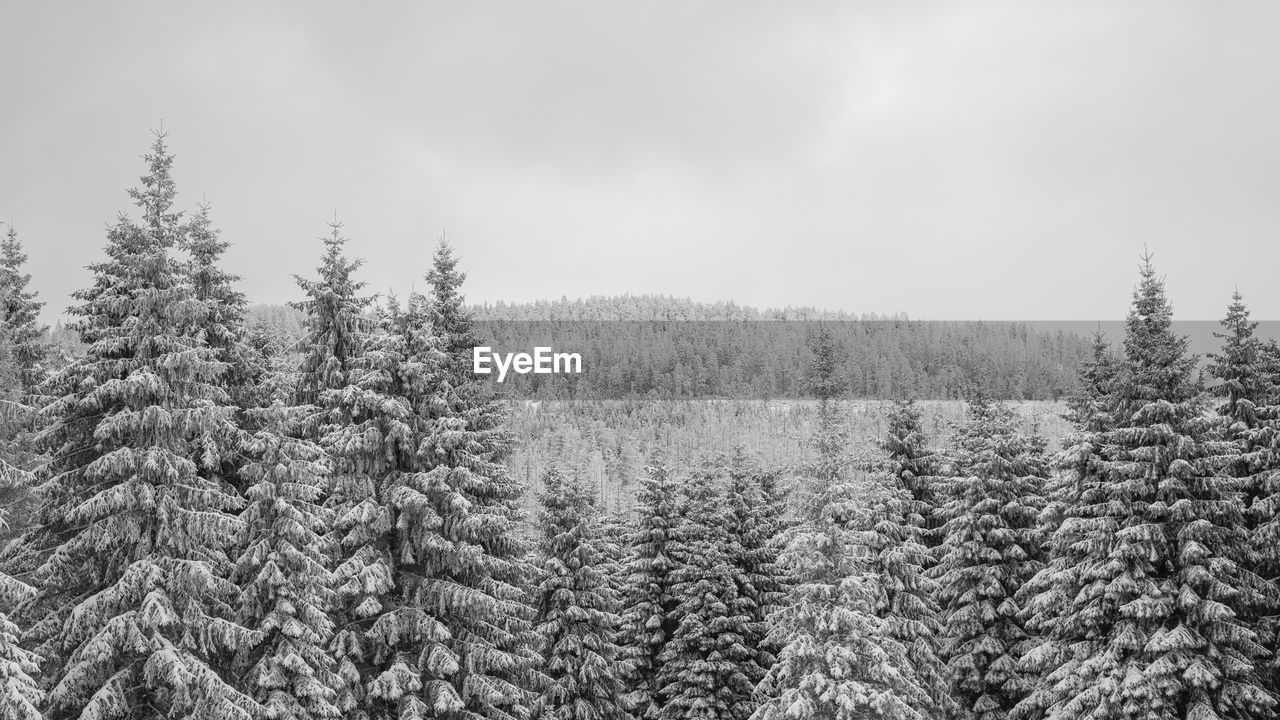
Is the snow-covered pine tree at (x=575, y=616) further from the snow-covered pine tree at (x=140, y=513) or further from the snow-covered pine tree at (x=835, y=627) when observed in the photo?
the snow-covered pine tree at (x=140, y=513)

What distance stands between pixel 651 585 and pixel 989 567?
12632mm

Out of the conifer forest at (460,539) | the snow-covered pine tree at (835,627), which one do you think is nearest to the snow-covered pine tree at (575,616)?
the conifer forest at (460,539)

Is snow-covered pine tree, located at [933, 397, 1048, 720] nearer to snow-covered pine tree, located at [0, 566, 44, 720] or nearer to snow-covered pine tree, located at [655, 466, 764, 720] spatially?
snow-covered pine tree, located at [655, 466, 764, 720]

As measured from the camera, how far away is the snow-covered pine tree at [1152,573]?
73.9 ft

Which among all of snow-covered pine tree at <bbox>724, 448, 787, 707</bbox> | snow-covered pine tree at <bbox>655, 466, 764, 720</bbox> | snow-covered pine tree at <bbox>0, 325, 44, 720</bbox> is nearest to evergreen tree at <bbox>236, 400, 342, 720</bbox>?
snow-covered pine tree at <bbox>0, 325, 44, 720</bbox>

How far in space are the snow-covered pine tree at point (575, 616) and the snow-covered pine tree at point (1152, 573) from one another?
12.7 meters

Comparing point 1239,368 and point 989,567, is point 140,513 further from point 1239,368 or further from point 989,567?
point 1239,368

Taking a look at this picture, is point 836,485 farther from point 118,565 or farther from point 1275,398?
point 118,565

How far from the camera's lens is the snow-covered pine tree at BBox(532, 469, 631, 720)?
96.8ft

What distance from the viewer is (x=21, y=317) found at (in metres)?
27.3

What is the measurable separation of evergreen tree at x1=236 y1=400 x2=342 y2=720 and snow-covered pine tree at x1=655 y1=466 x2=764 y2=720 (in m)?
15.5

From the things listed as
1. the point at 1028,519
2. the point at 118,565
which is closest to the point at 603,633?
the point at 1028,519

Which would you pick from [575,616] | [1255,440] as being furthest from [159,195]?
[1255,440]

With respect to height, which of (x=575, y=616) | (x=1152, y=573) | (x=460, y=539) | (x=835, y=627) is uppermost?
(x=460, y=539)
